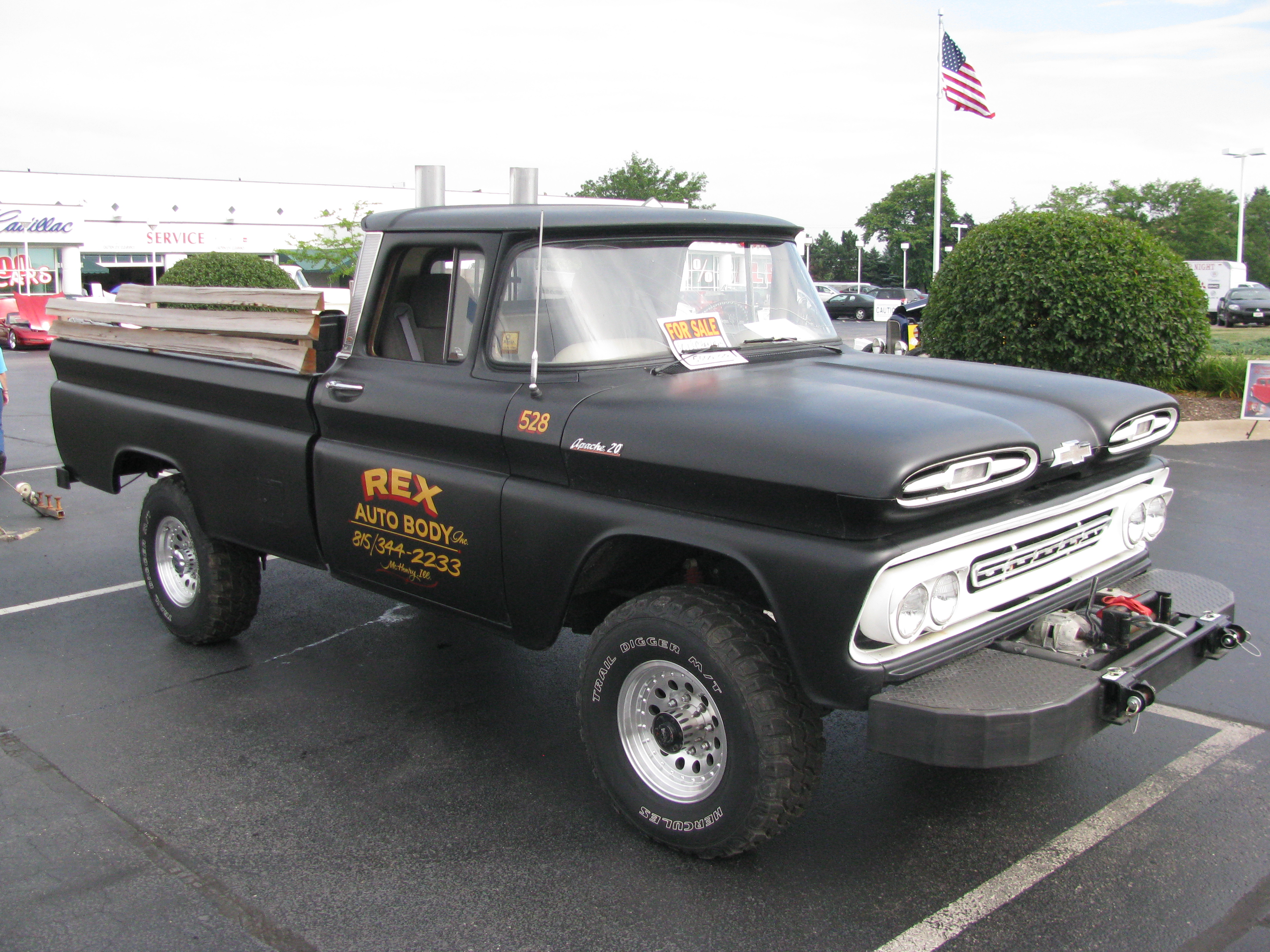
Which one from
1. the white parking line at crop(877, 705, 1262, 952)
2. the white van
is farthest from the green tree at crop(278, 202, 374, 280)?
the white van

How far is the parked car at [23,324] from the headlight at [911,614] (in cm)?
2668

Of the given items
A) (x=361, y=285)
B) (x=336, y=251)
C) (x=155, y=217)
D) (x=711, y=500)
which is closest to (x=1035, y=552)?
(x=711, y=500)

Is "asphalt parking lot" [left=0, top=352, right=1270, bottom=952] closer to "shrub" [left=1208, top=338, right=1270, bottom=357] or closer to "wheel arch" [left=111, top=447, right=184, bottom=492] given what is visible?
"wheel arch" [left=111, top=447, right=184, bottom=492]

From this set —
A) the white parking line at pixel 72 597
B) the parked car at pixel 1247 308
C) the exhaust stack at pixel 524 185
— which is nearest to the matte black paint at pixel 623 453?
the exhaust stack at pixel 524 185

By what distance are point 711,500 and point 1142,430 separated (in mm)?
1797

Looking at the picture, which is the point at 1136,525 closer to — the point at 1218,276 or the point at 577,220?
the point at 577,220

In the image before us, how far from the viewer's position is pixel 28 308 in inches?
1156

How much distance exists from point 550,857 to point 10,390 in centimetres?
1769

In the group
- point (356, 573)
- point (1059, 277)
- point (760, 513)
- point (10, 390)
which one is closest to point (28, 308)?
point (10, 390)

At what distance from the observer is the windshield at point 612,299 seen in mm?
3789

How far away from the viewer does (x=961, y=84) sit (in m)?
21.7

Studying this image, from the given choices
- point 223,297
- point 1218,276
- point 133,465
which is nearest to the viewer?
point 223,297

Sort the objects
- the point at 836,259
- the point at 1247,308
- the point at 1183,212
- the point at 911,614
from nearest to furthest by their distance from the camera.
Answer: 1. the point at 911,614
2. the point at 1247,308
3. the point at 1183,212
4. the point at 836,259

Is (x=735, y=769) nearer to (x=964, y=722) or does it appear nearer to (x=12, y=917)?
(x=964, y=722)
